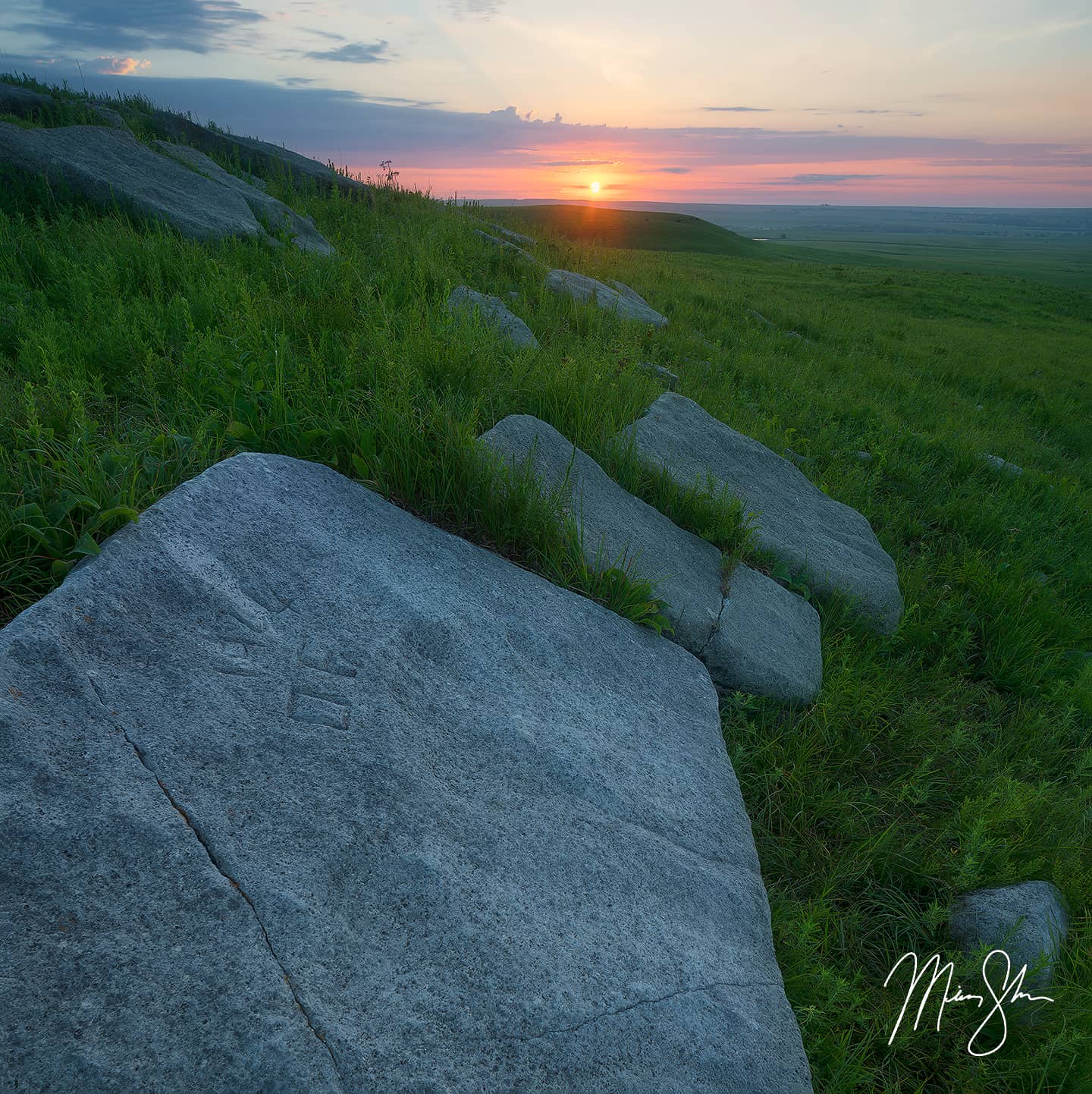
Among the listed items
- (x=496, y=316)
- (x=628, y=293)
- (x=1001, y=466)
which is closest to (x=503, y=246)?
(x=628, y=293)

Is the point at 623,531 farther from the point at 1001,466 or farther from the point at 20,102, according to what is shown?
the point at 20,102

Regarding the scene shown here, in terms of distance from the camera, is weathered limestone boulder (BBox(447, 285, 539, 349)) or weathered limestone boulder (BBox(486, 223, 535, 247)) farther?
weathered limestone boulder (BBox(486, 223, 535, 247))

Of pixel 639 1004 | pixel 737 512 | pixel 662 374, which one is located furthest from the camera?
pixel 662 374

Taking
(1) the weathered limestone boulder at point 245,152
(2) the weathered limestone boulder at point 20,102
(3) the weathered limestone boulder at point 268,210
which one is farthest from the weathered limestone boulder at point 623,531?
(2) the weathered limestone boulder at point 20,102

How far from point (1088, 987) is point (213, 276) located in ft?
18.9

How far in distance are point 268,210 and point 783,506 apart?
248 inches

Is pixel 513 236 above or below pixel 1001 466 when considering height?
above

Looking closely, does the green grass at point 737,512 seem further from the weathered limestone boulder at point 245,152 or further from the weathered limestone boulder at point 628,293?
the weathered limestone boulder at point 245,152

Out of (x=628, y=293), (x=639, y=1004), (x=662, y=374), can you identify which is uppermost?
(x=628, y=293)

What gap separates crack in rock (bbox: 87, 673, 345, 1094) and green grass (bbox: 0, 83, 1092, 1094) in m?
0.67

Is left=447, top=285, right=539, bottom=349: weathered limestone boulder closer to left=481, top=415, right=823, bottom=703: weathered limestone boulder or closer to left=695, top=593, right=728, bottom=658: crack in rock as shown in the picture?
left=481, top=415, right=823, bottom=703: weathered limestone boulder

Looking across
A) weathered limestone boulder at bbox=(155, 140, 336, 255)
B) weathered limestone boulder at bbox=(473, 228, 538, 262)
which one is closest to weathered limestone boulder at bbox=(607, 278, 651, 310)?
weathered limestone boulder at bbox=(473, 228, 538, 262)

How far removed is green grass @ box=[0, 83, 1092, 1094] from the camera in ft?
7.69
